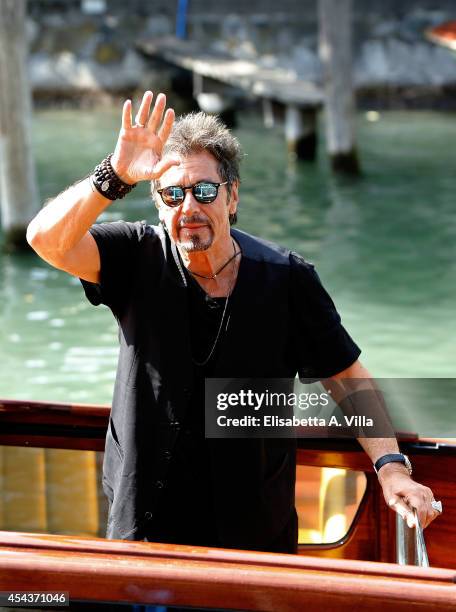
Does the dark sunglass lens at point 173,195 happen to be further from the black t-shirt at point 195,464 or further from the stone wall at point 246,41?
the stone wall at point 246,41

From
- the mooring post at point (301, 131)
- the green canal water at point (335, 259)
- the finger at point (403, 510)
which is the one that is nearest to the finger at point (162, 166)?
the finger at point (403, 510)

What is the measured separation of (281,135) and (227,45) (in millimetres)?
3479

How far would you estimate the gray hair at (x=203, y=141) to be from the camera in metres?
2.45

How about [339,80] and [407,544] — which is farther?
[339,80]

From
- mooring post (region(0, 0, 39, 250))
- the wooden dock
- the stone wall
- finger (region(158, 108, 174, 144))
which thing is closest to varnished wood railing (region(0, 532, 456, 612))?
finger (region(158, 108, 174, 144))

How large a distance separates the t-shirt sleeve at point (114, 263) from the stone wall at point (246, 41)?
1506 cm

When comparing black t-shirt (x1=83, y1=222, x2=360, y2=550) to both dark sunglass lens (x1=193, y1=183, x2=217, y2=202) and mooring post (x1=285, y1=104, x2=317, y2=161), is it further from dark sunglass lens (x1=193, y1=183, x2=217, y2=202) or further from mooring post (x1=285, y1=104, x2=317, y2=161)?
mooring post (x1=285, y1=104, x2=317, y2=161)

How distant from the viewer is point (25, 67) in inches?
333

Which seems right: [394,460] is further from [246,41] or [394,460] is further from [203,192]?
[246,41]

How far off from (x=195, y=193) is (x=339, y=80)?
380 inches

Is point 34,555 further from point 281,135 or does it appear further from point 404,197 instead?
point 281,135

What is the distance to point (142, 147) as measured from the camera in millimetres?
2396

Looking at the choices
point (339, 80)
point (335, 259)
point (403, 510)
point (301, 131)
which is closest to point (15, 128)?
point (335, 259)

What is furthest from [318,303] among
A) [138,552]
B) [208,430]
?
[138,552]
